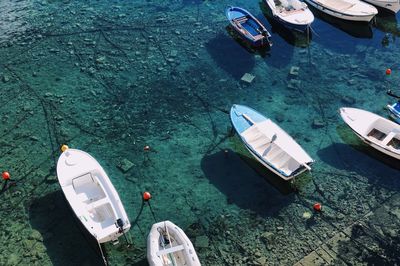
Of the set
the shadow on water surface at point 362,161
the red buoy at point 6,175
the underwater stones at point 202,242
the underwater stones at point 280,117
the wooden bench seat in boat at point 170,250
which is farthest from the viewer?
the underwater stones at point 280,117

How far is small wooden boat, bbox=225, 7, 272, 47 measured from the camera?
97.5 ft

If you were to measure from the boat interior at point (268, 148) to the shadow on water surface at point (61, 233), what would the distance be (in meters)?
10.00

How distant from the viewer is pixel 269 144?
2281 centimetres

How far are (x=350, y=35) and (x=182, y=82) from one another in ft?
48.7

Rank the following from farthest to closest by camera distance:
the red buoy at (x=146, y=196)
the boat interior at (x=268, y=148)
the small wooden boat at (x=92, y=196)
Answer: the boat interior at (x=268, y=148), the red buoy at (x=146, y=196), the small wooden boat at (x=92, y=196)

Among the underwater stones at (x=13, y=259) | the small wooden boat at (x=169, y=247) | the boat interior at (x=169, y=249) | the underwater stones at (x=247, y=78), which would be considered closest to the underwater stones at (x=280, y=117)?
the underwater stones at (x=247, y=78)

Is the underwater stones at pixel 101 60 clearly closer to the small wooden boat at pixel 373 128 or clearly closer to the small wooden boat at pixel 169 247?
the small wooden boat at pixel 169 247

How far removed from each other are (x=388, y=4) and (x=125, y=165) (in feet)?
84.2

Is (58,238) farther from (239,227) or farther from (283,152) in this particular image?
(283,152)

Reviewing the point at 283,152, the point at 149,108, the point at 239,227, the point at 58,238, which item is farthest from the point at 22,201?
the point at 283,152

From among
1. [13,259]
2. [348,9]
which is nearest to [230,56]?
[348,9]

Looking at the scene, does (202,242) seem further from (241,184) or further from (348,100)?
(348,100)

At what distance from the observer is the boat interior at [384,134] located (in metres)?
23.7

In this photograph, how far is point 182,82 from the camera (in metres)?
28.4
